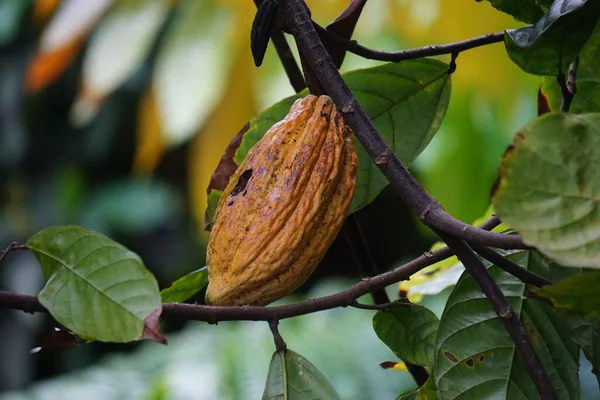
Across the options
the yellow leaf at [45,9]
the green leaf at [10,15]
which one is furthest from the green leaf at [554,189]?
the green leaf at [10,15]

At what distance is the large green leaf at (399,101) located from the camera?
600 mm

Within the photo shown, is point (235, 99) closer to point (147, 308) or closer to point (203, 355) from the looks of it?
point (203, 355)

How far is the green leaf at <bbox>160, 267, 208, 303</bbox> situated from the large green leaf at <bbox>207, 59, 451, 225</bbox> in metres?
0.10

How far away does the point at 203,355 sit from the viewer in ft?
7.84

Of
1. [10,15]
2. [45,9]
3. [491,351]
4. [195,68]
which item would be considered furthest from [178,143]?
[491,351]

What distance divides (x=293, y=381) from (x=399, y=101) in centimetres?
25

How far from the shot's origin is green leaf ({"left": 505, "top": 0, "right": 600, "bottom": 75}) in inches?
17.6

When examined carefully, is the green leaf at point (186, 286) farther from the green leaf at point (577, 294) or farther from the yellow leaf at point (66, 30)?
the yellow leaf at point (66, 30)

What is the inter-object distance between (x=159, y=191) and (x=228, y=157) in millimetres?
3139

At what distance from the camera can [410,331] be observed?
0.55 meters

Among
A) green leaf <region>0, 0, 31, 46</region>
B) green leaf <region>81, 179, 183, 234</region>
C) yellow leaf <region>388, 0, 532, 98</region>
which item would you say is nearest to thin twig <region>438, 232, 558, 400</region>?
yellow leaf <region>388, 0, 532, 98</region>

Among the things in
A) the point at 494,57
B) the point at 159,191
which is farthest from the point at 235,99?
the point at 159,191

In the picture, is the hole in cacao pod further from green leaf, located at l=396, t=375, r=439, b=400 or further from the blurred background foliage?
the blurred background foliage

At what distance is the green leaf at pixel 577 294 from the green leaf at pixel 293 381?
0.56ft
